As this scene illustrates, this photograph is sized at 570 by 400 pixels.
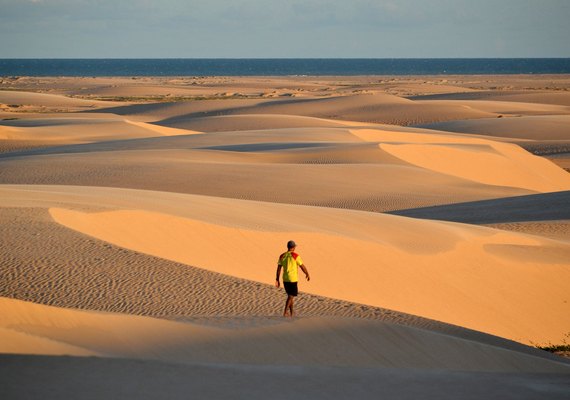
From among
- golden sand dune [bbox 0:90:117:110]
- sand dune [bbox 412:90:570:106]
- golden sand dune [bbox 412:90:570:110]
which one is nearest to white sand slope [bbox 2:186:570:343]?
golden sand dune [bbox 0:90:117:110]

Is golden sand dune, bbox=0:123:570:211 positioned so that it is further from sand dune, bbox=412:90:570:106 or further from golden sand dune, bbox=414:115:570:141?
sand dune, bbox=412:90:570:106

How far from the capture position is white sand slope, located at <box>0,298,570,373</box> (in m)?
8.20

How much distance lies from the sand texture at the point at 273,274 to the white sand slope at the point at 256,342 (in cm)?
2

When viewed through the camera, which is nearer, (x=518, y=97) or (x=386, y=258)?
(x=386, y=258)

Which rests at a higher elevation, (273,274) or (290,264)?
(290,264)

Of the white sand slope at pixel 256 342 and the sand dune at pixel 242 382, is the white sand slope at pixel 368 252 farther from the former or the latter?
the sand dune at pixel 242 382

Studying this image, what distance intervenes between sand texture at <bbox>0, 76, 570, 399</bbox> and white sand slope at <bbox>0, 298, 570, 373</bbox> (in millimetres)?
22

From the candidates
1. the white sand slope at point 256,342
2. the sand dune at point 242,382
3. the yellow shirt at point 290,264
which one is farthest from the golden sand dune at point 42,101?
the sand dune at point 242,382

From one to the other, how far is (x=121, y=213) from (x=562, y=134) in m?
33.4

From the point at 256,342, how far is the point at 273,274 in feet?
15.2

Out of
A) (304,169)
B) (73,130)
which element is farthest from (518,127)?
(304,169)

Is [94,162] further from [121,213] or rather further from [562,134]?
[562,134]

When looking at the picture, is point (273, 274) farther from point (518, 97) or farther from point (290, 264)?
point (518, 97)

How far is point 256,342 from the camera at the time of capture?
28.8 feet
